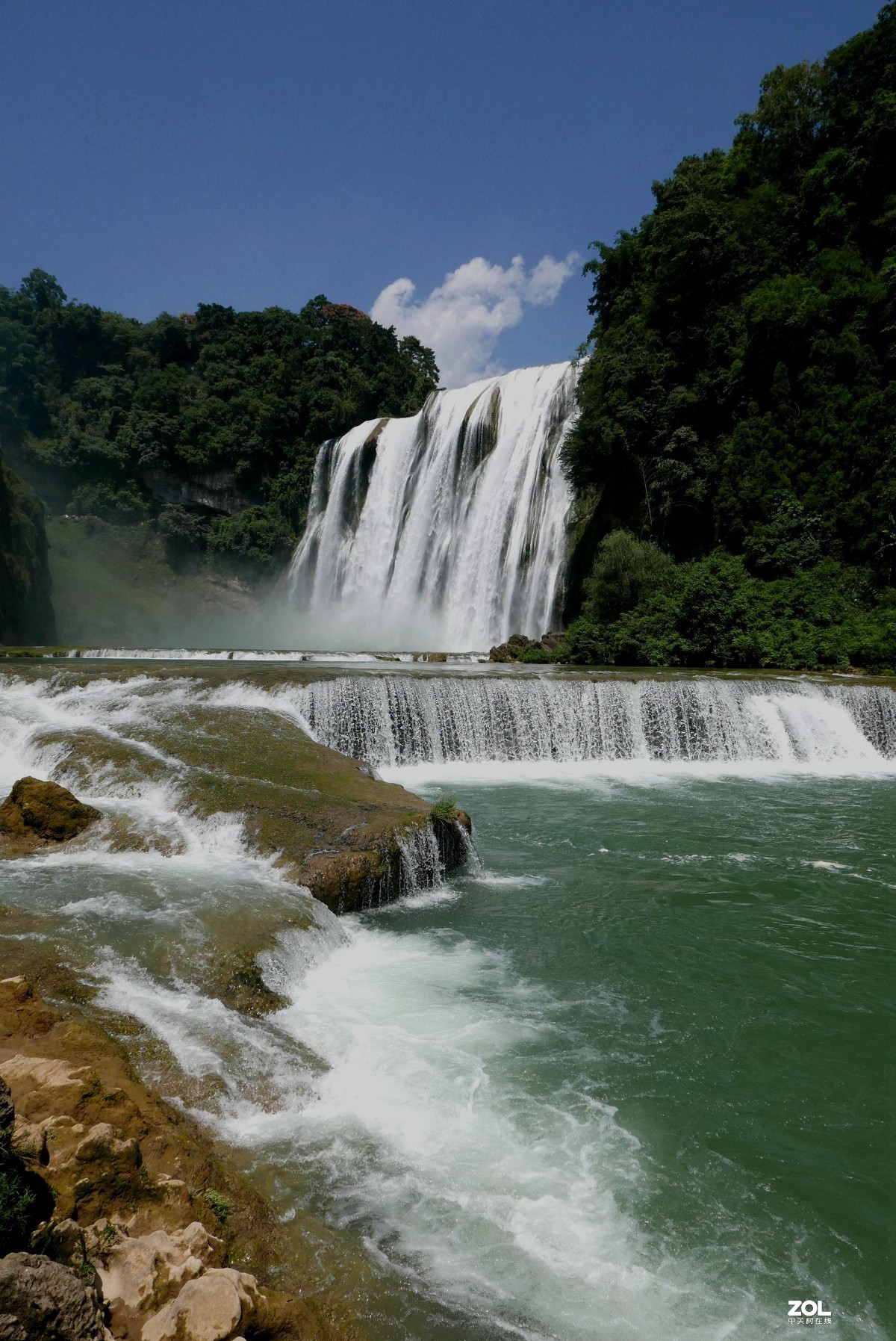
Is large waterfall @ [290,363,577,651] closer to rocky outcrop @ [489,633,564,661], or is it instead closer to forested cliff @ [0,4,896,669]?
forested cliff @ [0,4,896,669]

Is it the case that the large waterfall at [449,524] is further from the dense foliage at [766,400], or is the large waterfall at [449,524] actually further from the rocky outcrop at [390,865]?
the rocky outcrop at [390,865]

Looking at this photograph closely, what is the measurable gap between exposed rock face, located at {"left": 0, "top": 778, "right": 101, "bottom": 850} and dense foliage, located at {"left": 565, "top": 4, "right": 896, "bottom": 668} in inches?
605

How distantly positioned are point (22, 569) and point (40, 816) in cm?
2498

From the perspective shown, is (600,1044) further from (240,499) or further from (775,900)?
(240,499)

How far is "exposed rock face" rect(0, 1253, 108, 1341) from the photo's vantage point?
1.72 metres

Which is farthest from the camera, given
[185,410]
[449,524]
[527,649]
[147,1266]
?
[185,410]

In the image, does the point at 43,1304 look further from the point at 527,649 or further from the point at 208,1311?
the point at 527,649

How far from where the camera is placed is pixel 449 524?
98.0 feet

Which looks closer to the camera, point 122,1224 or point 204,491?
point 122,1224

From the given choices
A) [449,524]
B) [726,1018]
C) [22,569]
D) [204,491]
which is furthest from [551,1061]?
[204,491]

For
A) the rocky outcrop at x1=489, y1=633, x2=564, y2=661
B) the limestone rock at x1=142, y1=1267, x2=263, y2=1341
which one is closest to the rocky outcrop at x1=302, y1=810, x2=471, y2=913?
the limestone rock at x1=142, y1=1267, x2=263, y2=1341

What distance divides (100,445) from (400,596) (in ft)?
76.2

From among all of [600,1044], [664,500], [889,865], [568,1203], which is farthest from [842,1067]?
[664,500]

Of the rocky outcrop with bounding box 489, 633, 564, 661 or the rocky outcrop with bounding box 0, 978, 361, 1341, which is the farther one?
the rocky outcrop with bounding box 489, 633, 564, 661
